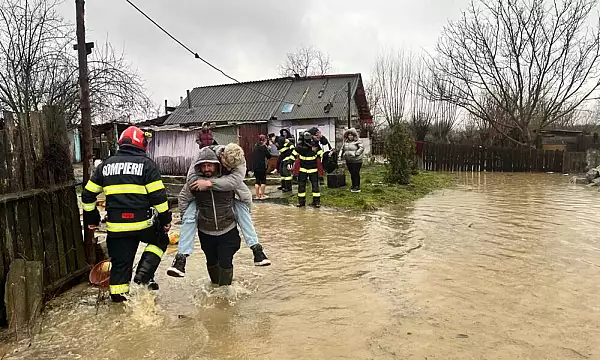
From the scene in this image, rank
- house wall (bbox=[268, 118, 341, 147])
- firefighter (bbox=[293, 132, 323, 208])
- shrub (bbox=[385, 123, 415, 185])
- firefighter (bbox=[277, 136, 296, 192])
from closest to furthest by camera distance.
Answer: firefighter (bbox=[293, 132, 323, 208]) → firefighter (bbox=[277, 136, 296, 192]) → shrub (bbox=[385, 123, 415, 185]) → house wall (bbox=[268, 118, 341, 147])

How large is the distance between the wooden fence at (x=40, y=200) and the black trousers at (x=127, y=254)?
0.68m

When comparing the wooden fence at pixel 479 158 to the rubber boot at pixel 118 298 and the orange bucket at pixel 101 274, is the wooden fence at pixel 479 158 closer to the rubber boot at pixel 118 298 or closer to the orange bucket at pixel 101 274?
the orange bucket at pixel 101 274

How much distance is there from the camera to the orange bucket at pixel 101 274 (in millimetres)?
5062

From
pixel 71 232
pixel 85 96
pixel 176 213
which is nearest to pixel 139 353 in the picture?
pixel 71 232

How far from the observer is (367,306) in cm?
470

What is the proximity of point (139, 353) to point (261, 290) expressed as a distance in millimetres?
1795

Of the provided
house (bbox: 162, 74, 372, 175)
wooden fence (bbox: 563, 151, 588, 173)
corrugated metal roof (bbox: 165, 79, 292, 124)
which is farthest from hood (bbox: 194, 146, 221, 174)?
wooden fence (bbox: 563, 151, 588, 173)

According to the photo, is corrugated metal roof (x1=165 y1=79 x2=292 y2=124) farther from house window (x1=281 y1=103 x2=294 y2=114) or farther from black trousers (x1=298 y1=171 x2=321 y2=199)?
black trousers (x1=298 y1=171 x2=321 y2=199)

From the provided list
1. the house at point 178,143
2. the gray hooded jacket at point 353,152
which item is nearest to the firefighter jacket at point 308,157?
the gray hooded jacket at point 353,152

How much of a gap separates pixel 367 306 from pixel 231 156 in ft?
6.75

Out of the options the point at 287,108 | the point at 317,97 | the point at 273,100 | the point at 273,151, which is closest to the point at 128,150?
the point at 273,151

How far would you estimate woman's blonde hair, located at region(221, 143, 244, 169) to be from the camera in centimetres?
485

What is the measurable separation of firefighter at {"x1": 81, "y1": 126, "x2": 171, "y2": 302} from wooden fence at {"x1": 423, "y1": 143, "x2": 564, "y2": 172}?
20.9m

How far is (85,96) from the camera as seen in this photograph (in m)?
5.85
